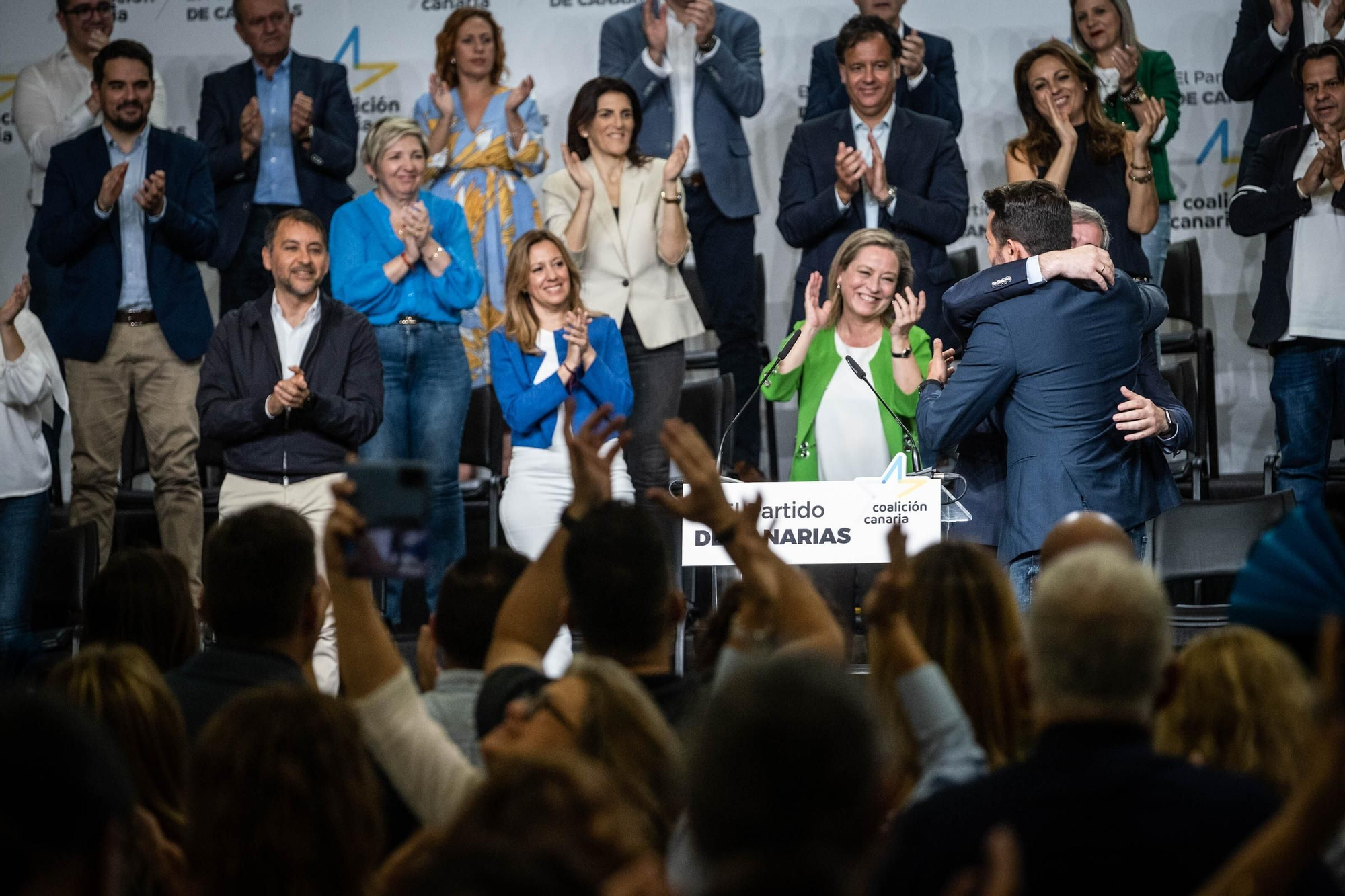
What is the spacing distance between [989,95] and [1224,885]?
6732 millimetres

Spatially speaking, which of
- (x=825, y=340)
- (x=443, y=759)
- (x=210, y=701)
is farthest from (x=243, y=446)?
(x=443, y=759)

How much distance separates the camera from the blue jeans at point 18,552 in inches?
201

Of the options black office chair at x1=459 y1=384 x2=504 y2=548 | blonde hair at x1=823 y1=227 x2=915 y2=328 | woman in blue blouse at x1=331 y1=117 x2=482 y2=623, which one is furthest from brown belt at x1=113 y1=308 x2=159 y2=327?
blonde hair at x1=823 y1=227 x2=915 y2=328

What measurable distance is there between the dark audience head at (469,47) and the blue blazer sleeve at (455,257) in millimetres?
799

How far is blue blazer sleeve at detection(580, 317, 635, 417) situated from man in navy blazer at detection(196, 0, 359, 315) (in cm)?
180

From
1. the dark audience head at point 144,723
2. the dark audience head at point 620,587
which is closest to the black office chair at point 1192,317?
the dark audience head at point 620,587

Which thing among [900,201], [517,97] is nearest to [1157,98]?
[900,201]

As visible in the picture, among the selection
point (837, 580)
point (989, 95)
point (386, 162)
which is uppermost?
point (989, 95)

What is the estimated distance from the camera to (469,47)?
20.8 feet

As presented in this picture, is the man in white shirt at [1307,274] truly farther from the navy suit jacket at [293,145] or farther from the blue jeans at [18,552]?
the blue jeans at [18,552]

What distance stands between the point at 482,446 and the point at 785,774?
5108 millimetres

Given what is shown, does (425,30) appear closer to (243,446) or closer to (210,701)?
(243,446)

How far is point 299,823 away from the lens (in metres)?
1.59

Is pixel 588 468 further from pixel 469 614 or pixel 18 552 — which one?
pixel 18 552
